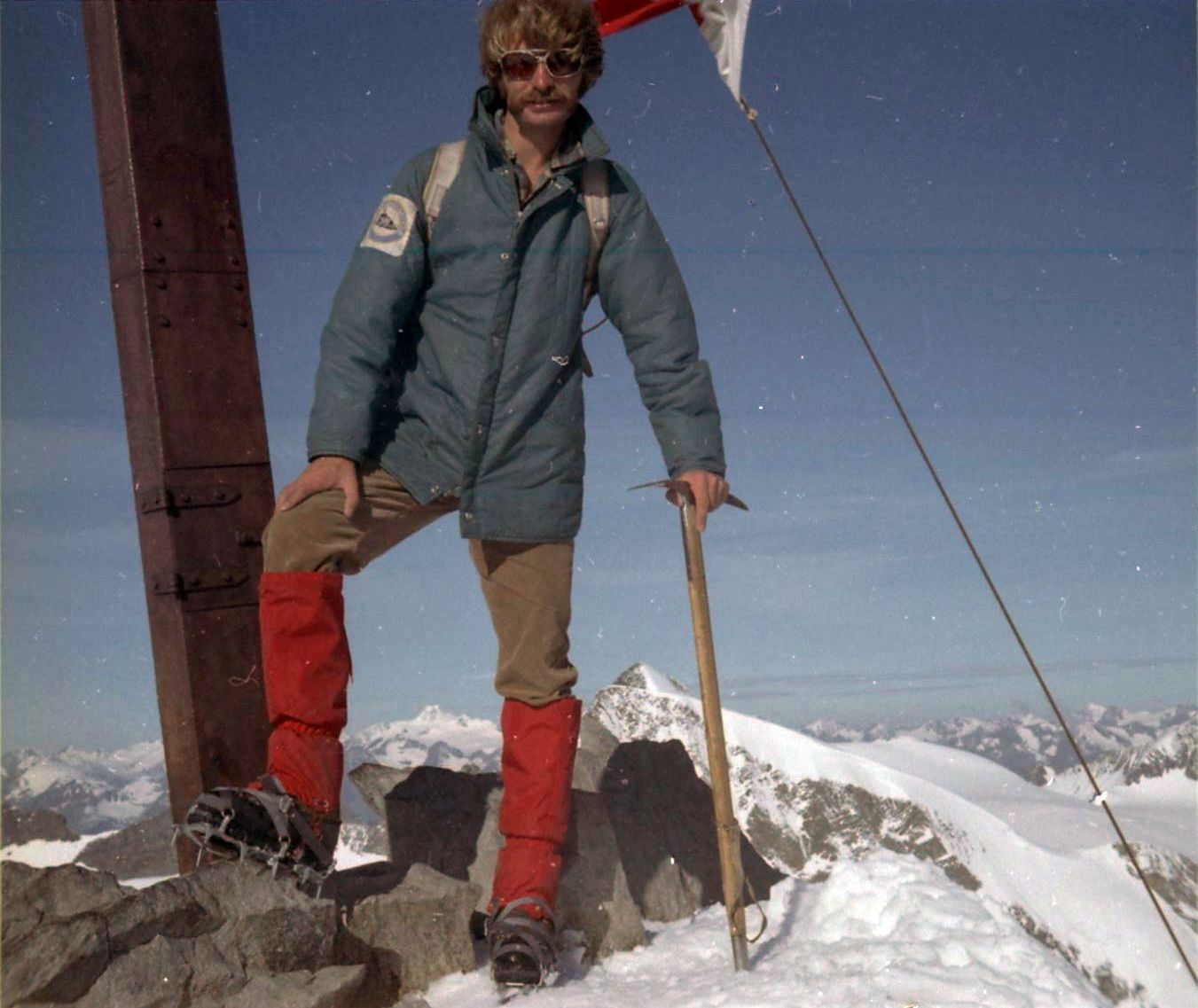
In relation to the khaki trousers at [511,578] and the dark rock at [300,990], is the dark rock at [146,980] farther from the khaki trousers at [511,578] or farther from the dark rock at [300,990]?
the khaki trousers at [511,578]

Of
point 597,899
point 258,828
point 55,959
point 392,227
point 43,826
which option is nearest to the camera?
point 55,959

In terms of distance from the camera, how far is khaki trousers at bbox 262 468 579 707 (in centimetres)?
363

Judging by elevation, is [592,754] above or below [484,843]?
above

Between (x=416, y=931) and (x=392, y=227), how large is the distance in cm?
215

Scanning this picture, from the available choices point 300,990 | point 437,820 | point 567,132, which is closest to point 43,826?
point 437,820

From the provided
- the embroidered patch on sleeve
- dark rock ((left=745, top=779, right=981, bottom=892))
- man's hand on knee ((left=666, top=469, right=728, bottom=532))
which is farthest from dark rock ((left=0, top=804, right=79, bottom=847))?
dark rock ((left=745, top=779, right=981, bottom=892))

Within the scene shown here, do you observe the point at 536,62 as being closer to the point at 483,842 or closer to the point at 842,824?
the point at 483,842

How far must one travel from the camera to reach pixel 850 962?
11.3 ft

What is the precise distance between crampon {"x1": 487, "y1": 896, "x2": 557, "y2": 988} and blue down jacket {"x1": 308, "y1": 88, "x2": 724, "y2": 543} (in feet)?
3.64

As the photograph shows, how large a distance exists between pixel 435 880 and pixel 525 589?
0.94 meters

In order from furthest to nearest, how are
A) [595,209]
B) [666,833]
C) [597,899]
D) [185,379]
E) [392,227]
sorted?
[666,833]
[185,379]
[597,899]
[595,209]
[392,227]

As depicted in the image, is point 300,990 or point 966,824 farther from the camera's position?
point 966,824

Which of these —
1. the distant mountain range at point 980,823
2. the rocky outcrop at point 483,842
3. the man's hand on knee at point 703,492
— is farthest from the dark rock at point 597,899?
the distant mountain range at point 980,823

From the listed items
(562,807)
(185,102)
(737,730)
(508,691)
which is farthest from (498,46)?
(737,730)
